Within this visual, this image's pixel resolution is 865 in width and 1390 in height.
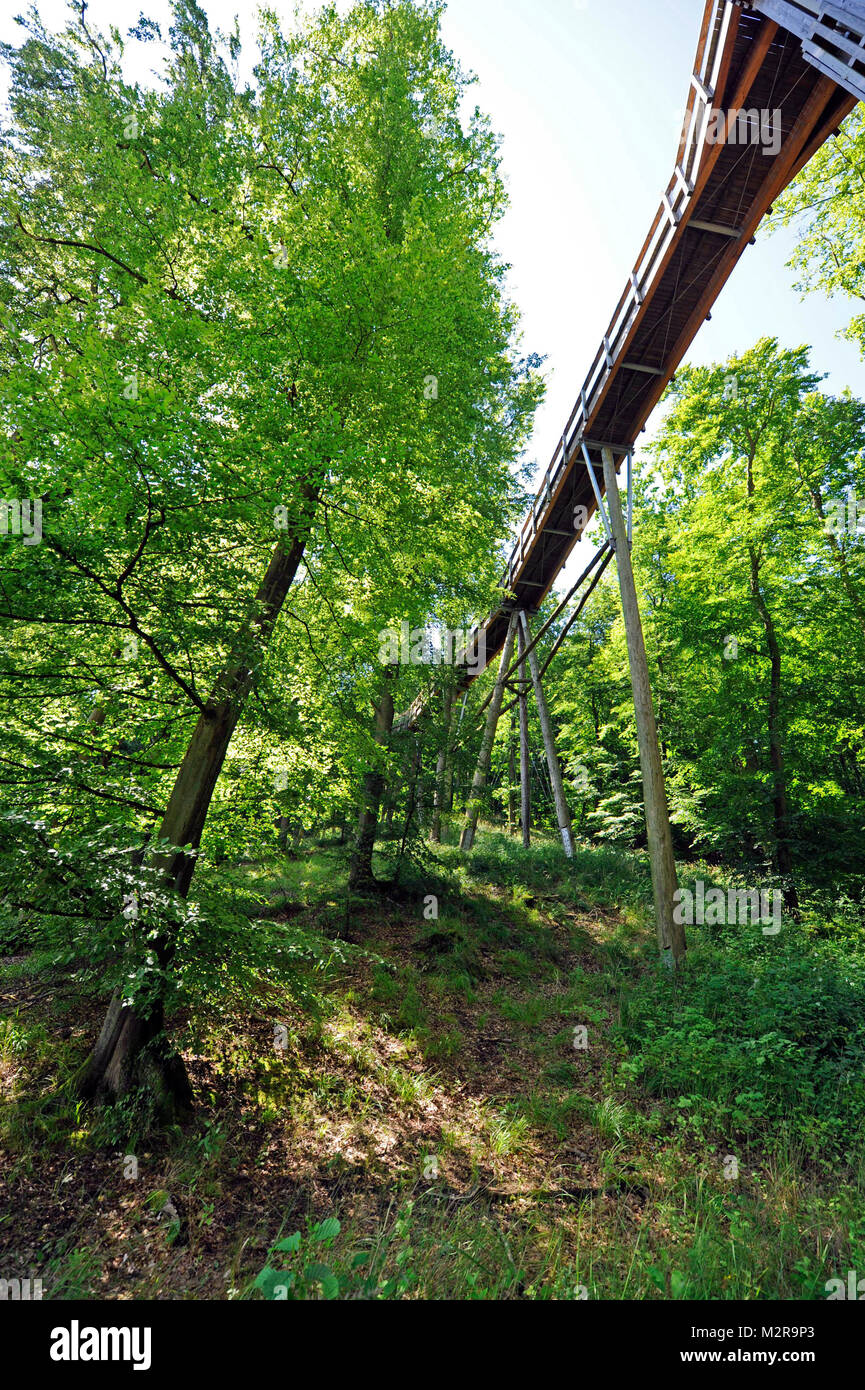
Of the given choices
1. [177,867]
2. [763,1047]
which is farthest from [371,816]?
[763,1047]

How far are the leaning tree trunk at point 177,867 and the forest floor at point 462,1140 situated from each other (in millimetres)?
242

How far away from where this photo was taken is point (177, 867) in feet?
14.6

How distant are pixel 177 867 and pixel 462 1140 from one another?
363 centimetres

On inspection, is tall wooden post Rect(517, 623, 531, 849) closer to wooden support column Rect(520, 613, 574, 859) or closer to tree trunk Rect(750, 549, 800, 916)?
wooden support column Rect(520, 613, 574, 859)

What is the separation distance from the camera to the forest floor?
9.80ft

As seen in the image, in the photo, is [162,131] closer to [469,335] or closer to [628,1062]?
[469,335]

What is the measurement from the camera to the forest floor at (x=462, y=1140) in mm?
2988

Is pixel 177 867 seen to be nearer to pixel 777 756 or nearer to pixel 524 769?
pixel 777 756

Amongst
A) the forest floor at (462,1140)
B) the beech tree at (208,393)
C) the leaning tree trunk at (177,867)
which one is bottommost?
the forest floor at (462,1140)

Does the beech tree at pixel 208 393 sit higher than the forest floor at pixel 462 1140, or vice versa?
the beech tree at pixel 208 393

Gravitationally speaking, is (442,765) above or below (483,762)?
below

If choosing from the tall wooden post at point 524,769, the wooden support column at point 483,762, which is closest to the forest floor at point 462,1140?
the wooden support column at point 483,762

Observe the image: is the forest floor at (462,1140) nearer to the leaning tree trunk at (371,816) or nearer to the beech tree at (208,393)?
the beech tree at (208,393)
